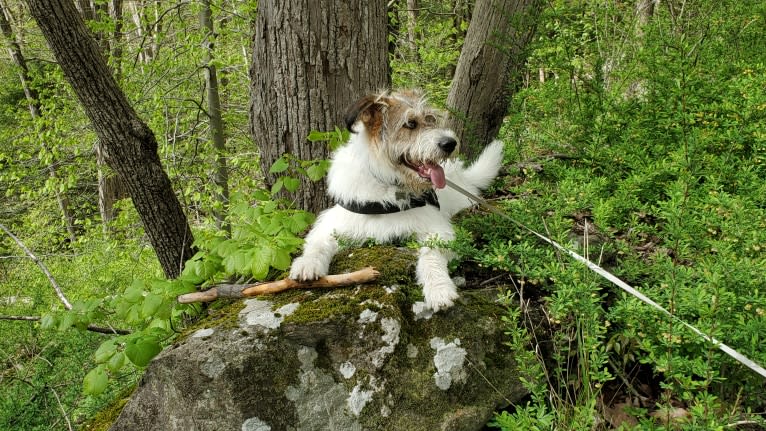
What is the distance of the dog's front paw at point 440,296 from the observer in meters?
2.56

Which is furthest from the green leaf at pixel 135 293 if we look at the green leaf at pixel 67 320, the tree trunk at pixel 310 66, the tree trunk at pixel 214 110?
the tree trunk at pixel 214 110

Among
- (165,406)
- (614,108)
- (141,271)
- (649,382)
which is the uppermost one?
(614,108)

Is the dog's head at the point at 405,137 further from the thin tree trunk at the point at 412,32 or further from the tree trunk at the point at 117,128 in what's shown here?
the thin tree trunk at the point at 412,32

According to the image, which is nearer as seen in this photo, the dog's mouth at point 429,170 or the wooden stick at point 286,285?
the wooden stick at point 286,285

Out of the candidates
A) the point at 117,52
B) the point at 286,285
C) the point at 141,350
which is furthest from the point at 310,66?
the point at 117,52

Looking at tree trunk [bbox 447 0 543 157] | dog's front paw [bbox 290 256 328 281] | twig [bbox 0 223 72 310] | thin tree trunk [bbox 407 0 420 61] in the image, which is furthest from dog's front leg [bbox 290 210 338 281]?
thin tree trunk [bbox 407 0 420 61]

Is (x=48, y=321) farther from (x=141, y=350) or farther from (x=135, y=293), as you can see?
(x=141, y=350)

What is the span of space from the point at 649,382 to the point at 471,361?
921 mm

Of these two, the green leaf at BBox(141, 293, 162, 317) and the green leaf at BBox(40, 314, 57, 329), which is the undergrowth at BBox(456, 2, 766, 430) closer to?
the green leaf at BBox(141, 293, 162, 317)

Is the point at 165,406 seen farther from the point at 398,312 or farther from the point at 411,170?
the point at 411,170

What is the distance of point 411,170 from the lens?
133 inches

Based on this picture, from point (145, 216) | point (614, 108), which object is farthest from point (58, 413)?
point (614, 108)

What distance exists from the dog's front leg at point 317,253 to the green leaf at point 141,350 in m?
0.94

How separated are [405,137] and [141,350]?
2249mm
